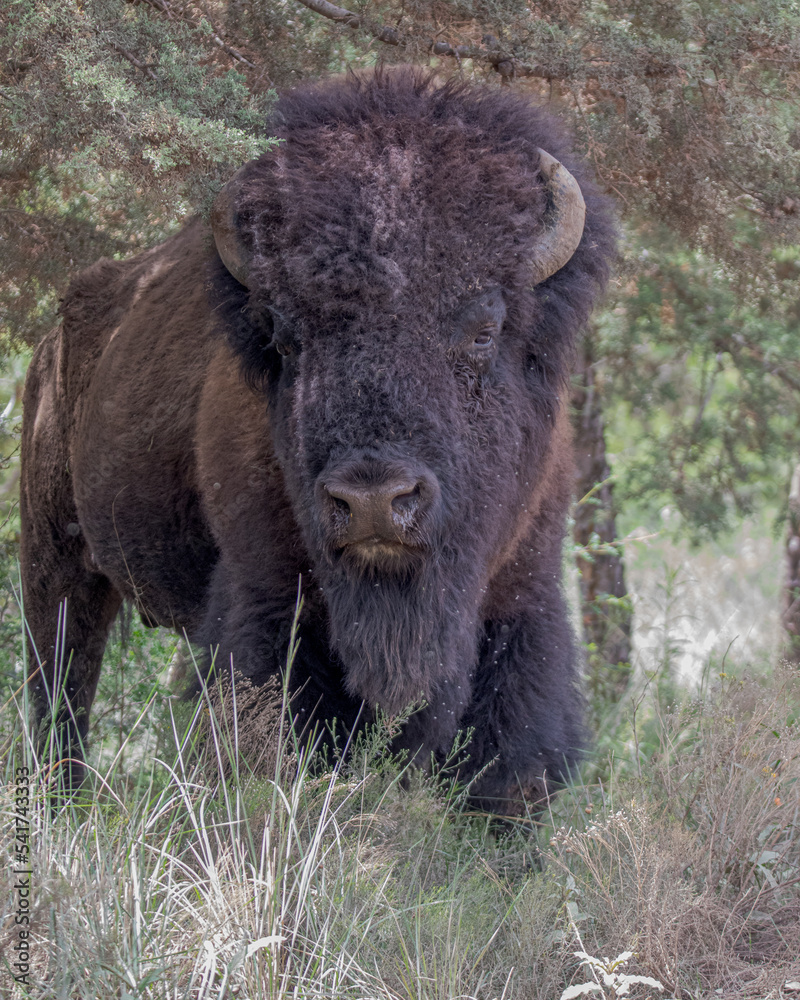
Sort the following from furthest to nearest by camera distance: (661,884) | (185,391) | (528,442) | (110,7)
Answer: (185,391) < (528,442) < (110,7) < (661,884)

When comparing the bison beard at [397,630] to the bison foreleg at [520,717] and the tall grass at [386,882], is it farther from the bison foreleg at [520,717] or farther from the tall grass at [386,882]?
the bison foreleg at [520,717]

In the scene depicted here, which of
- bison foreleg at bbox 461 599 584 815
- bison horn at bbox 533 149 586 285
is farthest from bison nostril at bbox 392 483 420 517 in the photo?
bison foreleg at bbox 461 599 584 815

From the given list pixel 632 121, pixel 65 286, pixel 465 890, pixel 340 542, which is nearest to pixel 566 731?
pixel 465 890

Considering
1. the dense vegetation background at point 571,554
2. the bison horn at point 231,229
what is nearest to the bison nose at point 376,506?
the dense vegetation background at point 571,554

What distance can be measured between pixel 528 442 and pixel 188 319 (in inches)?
78.5

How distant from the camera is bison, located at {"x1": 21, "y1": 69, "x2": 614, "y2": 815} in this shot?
330cm

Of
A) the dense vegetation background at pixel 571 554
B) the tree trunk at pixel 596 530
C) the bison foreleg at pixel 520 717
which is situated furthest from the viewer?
the tree trunk at pixel 596 530

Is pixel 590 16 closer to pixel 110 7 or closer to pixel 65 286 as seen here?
pixel 110 7

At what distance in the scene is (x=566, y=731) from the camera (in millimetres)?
4387

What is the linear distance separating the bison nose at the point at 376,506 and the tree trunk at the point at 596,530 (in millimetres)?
4692

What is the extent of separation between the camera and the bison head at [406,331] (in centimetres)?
326

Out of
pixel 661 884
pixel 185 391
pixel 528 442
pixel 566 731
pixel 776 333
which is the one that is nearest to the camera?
pixel 661 884

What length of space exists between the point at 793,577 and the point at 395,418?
647 centimetres

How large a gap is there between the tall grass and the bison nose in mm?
596
